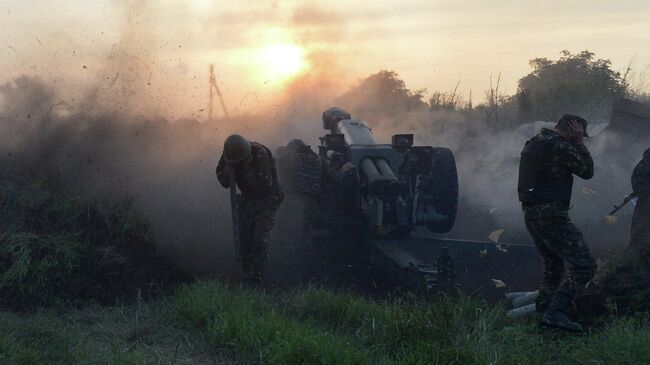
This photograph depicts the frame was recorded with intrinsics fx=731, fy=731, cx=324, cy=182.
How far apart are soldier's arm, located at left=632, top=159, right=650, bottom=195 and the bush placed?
5052mm

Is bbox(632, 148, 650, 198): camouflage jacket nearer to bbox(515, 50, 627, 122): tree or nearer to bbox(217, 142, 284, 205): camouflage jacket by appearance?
bbox(217, 142, 284, 205): camouflage jacket

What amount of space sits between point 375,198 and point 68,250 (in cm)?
376

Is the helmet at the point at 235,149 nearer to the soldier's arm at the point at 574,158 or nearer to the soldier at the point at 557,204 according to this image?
the soldier at the point at 557,204

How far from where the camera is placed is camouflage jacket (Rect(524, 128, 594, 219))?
5.88 m

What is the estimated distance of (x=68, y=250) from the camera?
23.3 ft

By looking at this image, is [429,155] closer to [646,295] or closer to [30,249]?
[646,295]

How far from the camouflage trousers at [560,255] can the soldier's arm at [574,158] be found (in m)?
0.38

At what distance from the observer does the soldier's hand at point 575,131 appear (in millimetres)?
5977

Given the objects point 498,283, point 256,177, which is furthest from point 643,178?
point 256,177

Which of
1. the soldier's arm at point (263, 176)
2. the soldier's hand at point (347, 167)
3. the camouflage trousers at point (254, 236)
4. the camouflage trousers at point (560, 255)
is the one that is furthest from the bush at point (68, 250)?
the camouflage trousers at point (560, 255)

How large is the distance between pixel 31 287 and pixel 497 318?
4.16 meters

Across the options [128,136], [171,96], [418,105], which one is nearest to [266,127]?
[171,96]

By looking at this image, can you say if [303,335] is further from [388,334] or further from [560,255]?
[560,255]

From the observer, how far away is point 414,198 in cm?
995
